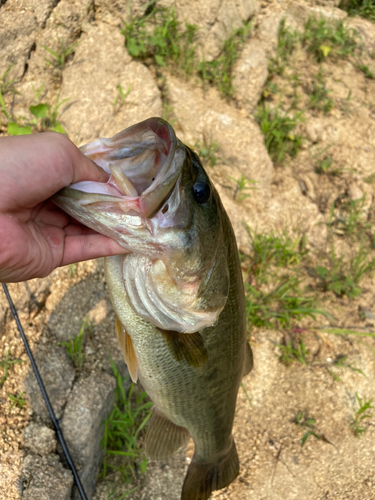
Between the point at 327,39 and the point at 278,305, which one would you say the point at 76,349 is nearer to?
the point at 278,305

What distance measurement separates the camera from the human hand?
4.70 feet

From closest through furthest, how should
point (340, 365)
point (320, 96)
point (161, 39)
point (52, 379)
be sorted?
point (52, 379), point (340, 365), point (161, 39), point (320, 96)

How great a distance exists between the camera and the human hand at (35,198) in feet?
4.70

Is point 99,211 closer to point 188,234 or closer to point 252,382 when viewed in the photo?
point 188,234

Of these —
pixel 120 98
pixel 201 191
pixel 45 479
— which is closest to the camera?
pixel 201 191

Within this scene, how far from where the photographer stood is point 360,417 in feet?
10.1

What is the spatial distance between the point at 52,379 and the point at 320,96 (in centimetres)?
415

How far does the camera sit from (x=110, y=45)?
3.65 metres

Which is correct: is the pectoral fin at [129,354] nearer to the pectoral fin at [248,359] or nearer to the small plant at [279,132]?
the pectoral fin at [248,359]

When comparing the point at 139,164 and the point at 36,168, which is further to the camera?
the point at 139,164

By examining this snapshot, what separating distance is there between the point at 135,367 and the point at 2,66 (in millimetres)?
2540

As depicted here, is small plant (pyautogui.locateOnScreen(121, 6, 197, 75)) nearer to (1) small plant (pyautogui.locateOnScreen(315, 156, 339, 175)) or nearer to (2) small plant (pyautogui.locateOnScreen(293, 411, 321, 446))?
(1) small plant (pyautogui.locateOnScreen(315, 156, 339, 175))

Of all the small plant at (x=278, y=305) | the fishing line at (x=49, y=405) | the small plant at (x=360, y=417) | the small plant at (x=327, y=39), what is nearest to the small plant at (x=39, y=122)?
the fishing line at (x=49, y=405)

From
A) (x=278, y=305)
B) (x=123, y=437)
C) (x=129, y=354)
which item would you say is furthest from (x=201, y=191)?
(x=278, y=305)
